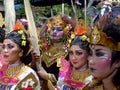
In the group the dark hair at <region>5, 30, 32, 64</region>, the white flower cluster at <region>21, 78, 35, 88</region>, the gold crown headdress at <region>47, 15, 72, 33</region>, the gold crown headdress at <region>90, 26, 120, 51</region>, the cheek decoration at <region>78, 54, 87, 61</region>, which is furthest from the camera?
the gold crown headdress at <region>47, 15, 72, 33</region>

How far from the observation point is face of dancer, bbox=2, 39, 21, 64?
4.35 m

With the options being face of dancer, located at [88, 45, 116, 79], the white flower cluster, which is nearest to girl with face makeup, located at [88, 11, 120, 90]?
face of dancer, located at [88, 45, 116, 79]

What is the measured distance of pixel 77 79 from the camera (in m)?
4.28

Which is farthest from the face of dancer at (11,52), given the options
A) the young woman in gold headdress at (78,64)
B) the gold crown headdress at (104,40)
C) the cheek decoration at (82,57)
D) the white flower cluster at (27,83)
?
the gold crown headdress at (104,40)

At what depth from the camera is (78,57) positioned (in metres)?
4.18

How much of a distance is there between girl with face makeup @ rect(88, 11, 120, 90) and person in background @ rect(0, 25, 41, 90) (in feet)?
5.30

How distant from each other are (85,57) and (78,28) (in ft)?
1.47

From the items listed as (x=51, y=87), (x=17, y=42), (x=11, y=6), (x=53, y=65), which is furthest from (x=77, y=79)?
(x=11, y=6)

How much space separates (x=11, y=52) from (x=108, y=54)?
1.79 meters

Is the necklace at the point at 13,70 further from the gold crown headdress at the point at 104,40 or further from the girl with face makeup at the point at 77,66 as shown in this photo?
the gold crown headdress at the point at 104,40

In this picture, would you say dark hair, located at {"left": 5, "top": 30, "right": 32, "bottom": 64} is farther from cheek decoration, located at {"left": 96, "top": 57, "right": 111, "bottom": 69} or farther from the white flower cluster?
cheek decoration, located at {"left": 96, "top": 57, "right": 111, "bottom": 69}

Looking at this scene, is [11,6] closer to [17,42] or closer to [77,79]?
[17,42]

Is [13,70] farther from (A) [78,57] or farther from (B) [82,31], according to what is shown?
(B) [82,31]

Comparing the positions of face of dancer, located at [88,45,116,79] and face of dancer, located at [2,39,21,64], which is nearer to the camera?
face of dancer, located at [88,45,116,79]
